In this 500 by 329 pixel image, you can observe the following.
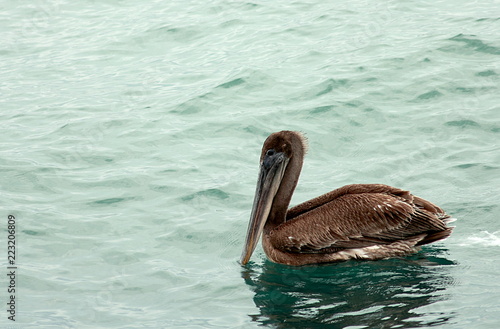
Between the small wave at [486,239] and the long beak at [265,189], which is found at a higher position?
the long beak at [265,189]

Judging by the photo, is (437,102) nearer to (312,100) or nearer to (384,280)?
(312,100)

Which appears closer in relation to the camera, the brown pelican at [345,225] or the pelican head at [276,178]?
the brown pelican at [345,225]

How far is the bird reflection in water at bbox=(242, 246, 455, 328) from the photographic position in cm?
514

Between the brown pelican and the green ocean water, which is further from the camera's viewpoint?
the brown pelican

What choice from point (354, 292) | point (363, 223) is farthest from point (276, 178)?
point (354, 292)

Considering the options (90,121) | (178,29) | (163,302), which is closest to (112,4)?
(178,29)

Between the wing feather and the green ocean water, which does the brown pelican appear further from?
the green ocean water

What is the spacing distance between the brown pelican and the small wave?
0.27m

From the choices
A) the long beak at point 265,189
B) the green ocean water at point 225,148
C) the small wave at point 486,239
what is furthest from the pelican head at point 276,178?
the small wave at point 486,239

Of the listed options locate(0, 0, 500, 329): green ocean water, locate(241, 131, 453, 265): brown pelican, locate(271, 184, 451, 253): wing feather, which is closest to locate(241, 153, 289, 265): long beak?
locate(241, 131, 453, 265): brown pelican

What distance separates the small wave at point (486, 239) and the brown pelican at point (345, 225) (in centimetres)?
27

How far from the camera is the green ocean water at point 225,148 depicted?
5.63 meters

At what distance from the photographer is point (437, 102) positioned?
9273 millimetres

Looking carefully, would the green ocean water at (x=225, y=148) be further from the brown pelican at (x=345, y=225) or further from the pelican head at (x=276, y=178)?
the pelican head at (x=276, y=178)
